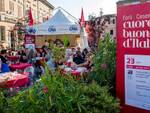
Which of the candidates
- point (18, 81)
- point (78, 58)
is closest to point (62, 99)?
point (18, 81)

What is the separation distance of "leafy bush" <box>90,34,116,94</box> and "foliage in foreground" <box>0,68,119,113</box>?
2.51 ft

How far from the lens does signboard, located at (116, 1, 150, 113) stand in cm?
430

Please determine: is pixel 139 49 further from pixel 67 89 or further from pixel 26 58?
pixel 26 58

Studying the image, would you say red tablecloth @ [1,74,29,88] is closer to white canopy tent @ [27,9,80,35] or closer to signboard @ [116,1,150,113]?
signboard @ [116,1,150,113]

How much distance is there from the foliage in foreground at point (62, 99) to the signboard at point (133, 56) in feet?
0.86

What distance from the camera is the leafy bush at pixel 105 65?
5.27 meters

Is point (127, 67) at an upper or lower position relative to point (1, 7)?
lower

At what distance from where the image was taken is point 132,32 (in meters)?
4.45

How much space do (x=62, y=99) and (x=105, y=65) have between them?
54.8 inches

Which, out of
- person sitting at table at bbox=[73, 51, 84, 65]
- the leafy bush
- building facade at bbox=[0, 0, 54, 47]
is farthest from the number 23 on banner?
building facade at bbox=[0, 0, 54, 47]

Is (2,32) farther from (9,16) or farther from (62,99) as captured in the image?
(62,99)

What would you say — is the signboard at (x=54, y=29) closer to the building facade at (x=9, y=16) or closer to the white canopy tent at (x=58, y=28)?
the white canopy tent at (x=58, y=28)

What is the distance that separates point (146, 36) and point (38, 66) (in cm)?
1202

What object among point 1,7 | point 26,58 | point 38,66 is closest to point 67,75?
point 38,66
